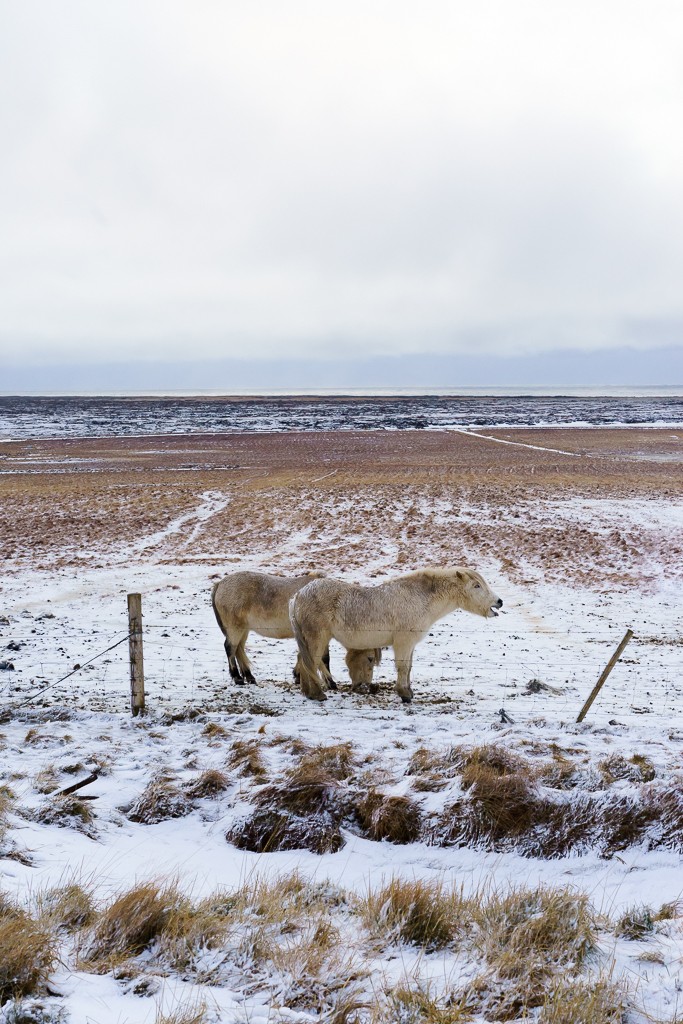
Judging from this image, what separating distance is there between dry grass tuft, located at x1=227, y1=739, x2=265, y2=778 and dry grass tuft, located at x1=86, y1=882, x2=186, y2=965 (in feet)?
7.35

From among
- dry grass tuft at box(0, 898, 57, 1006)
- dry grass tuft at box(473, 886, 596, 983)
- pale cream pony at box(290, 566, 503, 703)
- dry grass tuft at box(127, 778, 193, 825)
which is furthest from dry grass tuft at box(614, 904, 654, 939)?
pale cream pony at box(290, 566, 503, 703)

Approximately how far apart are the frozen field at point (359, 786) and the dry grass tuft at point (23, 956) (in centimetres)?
10

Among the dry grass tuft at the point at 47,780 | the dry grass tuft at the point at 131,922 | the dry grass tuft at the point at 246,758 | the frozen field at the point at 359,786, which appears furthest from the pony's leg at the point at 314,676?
the dry grass tuft at the point at 131,922

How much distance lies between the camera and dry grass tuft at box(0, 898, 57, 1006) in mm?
3643

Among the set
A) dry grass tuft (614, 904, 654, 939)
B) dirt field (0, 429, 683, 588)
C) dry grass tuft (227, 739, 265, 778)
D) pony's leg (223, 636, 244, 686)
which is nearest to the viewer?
dry grass tuft (614, 904, 654, 939)

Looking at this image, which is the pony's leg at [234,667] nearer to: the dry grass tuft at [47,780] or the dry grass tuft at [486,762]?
the dry grass tuft at [47,780]

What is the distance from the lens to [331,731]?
321 inches

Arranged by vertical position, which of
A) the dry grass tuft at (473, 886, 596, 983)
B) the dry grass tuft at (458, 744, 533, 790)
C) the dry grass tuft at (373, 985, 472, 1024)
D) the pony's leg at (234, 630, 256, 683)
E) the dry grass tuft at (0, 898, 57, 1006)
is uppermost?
the dry grass tuft at (0, 898, 57, 1006)

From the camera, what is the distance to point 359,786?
6586 millimetres

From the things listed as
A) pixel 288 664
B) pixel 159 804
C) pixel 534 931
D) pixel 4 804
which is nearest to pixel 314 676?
pixel 288 664

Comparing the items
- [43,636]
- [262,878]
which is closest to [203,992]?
[262,878]

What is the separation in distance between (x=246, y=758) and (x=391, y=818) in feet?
5.96

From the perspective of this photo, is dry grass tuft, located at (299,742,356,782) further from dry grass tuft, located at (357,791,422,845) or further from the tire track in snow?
the tire track in snow

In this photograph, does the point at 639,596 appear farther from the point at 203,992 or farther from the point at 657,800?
the point at 203,992
